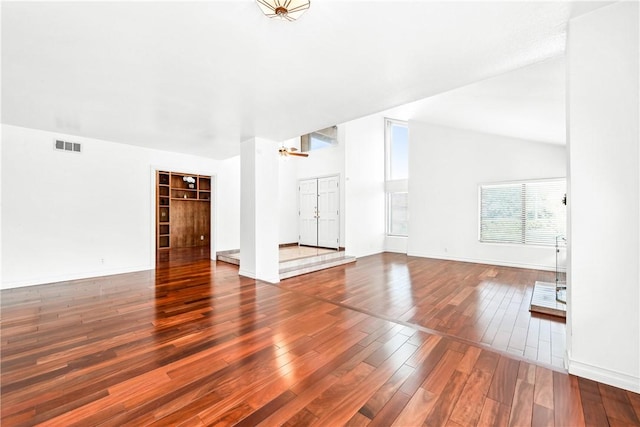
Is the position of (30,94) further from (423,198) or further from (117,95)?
(423,198)

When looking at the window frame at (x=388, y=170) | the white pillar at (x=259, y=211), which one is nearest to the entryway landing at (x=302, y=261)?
the white pillar at (x=259, y=211)

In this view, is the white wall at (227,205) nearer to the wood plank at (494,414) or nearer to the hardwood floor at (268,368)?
the hardwood floor at (268,368)

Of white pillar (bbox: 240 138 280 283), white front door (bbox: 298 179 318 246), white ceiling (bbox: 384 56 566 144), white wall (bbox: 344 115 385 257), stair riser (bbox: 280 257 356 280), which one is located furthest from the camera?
white front door (bbox: 298 179 318 246)

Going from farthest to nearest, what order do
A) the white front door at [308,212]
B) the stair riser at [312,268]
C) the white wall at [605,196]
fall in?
the white front door at [308,212] → the stair riser at [312,268] → the white wall at [605,196]

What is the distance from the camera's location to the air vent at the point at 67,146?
426cm

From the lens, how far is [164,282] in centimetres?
435

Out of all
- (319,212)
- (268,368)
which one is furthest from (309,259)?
(268,368)

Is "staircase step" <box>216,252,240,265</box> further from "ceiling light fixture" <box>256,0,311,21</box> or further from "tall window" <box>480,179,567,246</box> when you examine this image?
"tall window" <box>480,179,567,246</box>

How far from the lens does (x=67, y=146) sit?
14.3ft

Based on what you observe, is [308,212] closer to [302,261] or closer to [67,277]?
[302,261]

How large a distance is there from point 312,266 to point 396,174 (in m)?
4.56

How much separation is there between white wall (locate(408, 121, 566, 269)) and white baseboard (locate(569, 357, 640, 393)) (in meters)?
4.78

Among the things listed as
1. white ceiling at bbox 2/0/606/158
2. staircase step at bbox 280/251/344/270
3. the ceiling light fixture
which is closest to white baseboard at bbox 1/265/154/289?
white ceiling at bbox 2/0/606/158

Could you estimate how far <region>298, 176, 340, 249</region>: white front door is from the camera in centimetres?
761
